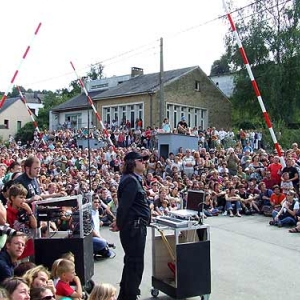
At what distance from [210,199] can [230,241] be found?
4469 mm

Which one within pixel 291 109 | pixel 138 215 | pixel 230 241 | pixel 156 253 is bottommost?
pixel 230 241

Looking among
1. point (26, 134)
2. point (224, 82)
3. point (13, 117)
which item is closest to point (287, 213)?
point (26, 134)

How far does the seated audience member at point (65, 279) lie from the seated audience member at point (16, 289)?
1.49 metres

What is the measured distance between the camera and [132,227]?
524 cm

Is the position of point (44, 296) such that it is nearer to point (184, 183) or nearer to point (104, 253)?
point (104, 253)

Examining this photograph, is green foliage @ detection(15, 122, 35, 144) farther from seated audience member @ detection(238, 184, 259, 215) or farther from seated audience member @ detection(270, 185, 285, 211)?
seated audience member @ detection(270, 185, 285, 211)

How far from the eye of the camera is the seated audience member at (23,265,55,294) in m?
4.05

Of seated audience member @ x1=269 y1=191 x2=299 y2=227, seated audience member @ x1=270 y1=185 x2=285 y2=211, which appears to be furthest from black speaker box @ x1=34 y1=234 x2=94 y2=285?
seated audience member @ x1=270 y1=185 x2=285 y2=211

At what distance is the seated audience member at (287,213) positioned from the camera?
457 inches

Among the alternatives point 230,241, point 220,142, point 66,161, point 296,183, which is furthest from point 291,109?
point 230,241

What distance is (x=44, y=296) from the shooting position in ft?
11.9

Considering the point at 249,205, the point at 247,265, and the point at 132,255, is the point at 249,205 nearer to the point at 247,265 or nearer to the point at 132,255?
the point at 247,265

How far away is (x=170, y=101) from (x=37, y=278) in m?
33.1

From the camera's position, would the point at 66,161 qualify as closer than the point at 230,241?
No
